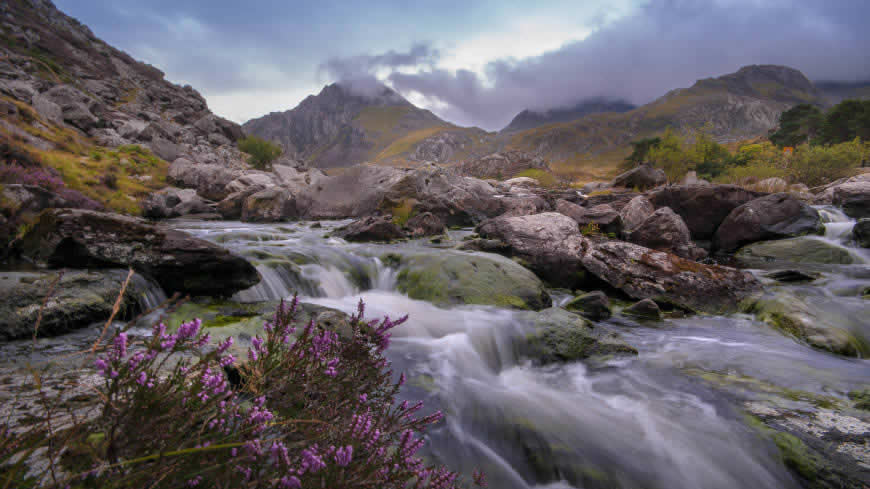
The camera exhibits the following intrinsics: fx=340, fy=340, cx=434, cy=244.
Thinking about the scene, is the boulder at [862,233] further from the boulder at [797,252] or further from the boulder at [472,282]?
the boulder at [472,282]

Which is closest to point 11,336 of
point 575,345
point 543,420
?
point 543,420

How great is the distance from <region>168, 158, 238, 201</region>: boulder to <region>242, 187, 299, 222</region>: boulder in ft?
22.4

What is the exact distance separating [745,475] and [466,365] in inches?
133

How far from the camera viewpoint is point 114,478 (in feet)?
3.97

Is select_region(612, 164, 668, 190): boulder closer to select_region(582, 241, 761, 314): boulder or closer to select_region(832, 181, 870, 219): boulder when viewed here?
select_region(832, 181, 870, 219): boulder

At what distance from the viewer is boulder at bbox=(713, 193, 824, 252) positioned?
13.6 metres

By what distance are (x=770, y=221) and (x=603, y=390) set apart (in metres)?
14.5

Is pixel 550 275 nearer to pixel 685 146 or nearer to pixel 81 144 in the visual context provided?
pixel 81 144

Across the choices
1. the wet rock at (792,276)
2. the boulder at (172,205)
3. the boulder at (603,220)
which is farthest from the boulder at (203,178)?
the wet rock at (792,276)

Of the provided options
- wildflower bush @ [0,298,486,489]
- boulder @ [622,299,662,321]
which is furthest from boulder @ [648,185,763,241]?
wildflower bush @ [0,298,486,489]

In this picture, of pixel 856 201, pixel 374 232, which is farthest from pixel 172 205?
pixel 856 201

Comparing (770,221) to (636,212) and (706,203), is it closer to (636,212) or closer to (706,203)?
(706,203)

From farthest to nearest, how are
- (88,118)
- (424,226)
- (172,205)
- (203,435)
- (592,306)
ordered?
(88,118)
(172,205)
(424,226)
(592,306)
(203,435)

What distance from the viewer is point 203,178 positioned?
27312mm
